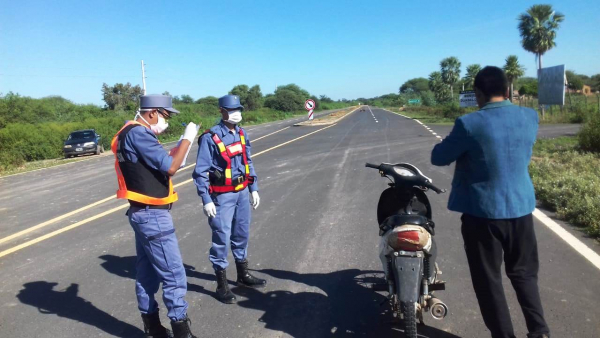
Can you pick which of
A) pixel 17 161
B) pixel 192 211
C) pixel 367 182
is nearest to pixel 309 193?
pixel 367 182

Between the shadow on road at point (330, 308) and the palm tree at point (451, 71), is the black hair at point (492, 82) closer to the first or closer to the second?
the shadow on road at point (330, 308)

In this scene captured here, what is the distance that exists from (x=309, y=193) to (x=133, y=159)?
243 inches

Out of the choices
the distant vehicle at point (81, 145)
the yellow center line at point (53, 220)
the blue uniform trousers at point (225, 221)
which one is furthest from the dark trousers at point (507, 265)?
the distant vehicle at point (81, 145)

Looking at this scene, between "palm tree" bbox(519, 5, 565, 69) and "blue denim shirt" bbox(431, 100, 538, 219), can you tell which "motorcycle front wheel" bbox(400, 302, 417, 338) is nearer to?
"blue denim shirt" bbox(431, 100, 538, 219)

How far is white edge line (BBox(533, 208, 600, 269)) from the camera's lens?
15.9 feet

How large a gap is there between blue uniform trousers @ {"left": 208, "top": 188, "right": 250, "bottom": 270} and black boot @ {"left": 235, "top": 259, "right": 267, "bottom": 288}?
0.22 metres

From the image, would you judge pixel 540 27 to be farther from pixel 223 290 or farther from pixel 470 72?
pixel 223 290

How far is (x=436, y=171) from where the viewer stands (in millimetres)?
11227

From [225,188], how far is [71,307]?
5.93ft

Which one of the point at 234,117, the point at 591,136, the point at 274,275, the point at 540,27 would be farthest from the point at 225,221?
the point at 540,27

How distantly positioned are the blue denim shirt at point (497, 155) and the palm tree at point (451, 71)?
82046 mm

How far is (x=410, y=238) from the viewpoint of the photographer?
3.19 m

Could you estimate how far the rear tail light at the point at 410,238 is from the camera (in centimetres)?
319

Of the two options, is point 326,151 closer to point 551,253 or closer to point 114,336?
point 551,253
